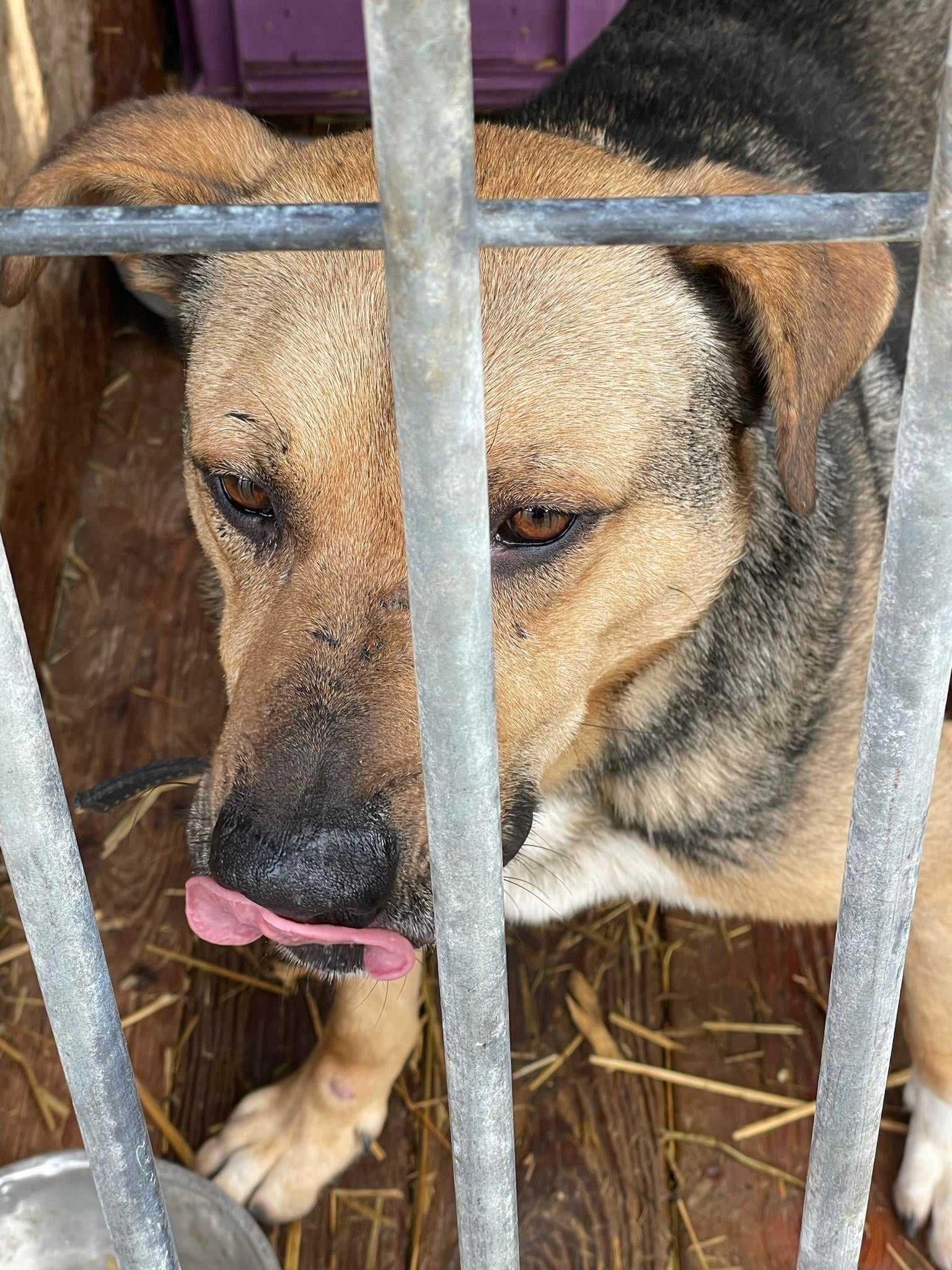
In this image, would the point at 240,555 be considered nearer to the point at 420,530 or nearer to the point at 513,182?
the point at 513,182

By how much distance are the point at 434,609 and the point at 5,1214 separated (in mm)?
1653

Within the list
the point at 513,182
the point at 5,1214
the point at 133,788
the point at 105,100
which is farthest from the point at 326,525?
the point at 105,100

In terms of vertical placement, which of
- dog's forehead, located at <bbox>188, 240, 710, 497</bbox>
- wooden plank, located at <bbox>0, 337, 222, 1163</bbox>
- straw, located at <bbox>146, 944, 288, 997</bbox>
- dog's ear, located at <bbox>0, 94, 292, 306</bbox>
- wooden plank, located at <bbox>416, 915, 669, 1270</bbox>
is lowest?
wooden plank, located at <bbox>416, 915, 669, 1270</bbox>

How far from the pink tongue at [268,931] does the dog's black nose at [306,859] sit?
23mm

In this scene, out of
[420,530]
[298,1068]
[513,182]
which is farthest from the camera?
[298,1068]

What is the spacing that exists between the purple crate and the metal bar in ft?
13.0

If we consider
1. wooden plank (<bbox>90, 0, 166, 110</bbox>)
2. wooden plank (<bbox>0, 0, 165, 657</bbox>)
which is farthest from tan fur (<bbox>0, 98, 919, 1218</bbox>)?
wooden plank (<bbox>90, 0, 166, 110</bbox>)

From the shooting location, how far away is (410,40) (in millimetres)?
895

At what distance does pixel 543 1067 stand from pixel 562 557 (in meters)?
1.30

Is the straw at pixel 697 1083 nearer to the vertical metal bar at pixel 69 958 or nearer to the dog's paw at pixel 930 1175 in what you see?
the dog's paw at pixel 930 1175

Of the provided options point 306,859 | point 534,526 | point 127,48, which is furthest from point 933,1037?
point 127,48

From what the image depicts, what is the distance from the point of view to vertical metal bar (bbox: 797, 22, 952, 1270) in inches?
40.5

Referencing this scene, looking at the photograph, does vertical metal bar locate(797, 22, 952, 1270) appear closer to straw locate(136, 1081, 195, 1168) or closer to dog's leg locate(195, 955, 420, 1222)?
dog's leg locate(195, 955, 420, 1222)

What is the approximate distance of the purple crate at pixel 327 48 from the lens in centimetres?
474
